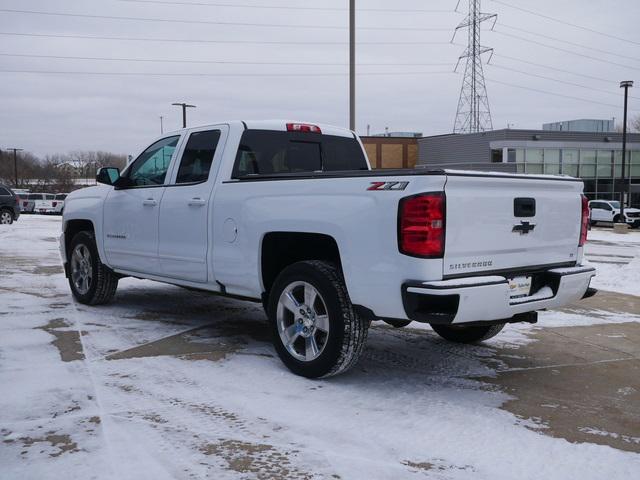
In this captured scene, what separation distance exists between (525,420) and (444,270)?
1.08 meters

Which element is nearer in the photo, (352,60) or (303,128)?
(303,128)

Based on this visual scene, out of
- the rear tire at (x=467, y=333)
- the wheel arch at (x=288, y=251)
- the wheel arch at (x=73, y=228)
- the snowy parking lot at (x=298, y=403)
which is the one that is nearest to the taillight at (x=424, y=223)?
the wheel arch at (x=288, y=251)

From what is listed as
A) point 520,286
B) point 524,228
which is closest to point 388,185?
point 524,228

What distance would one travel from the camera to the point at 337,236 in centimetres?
455

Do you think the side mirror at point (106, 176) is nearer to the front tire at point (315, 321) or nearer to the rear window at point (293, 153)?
the rear window at point (293, 153)

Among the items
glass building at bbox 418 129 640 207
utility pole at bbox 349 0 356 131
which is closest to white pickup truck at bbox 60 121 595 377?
utility pole at bbox 349 0 356 131

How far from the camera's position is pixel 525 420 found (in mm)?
4117

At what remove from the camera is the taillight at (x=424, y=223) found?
159 inches

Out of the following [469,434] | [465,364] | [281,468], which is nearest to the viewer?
[281,468]

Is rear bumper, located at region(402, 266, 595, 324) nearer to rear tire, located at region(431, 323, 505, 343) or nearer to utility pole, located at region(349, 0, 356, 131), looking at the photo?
rear tire, located at region(431, 323, 505, 343)

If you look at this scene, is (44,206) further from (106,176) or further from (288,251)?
(288,251)

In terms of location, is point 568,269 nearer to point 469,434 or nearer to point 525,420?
point 525,420

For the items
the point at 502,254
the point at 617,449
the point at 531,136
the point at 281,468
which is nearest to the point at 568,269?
the point at 502,254

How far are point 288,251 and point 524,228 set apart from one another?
72.4 inches
